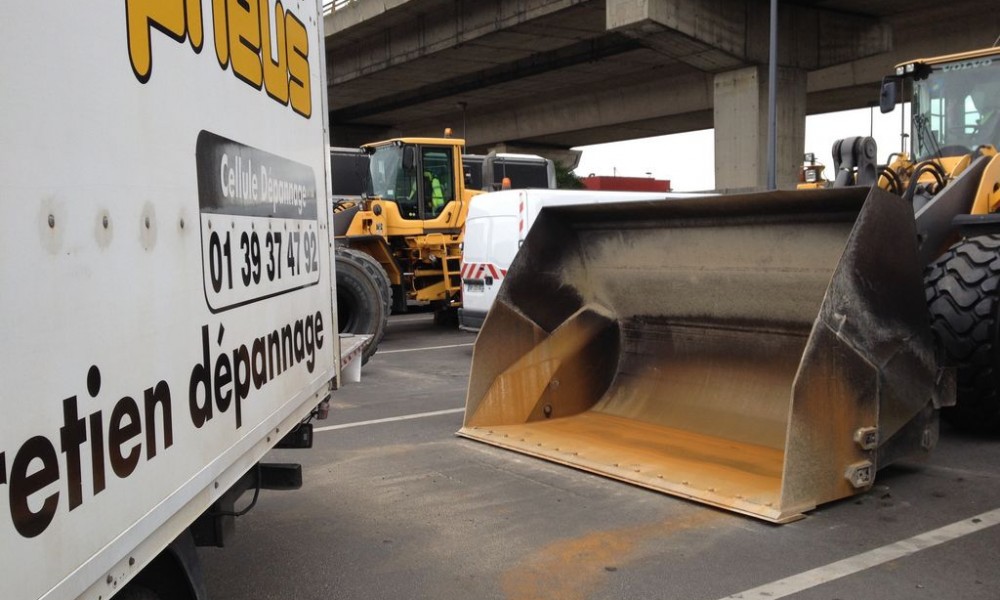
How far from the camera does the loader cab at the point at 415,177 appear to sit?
45.1 ft

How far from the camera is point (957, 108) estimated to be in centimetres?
768

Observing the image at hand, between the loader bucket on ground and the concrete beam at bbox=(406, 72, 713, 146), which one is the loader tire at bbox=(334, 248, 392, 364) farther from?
the concrete beam at bbox=(406, 72, 713, 146)

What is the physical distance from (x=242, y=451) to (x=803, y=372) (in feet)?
9.41

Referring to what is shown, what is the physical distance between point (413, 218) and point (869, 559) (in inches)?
415

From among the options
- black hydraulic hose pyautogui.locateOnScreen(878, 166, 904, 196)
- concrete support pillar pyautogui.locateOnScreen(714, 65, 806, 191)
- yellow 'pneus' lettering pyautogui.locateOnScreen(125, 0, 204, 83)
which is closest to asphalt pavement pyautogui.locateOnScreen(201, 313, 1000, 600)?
black hydraulic hose pyautogui.locateOnScreen(878, 166, 904, 196)

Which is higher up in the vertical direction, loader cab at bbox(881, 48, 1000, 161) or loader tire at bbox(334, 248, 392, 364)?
loader cab at bbox(881, 48, 1000, 161)

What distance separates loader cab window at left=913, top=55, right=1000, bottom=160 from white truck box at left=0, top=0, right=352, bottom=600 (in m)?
6.47

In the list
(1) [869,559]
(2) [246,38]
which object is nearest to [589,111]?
(1) [869,559]

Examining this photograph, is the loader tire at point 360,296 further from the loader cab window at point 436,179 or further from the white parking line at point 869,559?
the white parking line at point 869,559

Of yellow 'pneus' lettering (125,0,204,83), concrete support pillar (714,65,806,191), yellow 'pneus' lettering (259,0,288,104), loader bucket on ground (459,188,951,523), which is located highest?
concrete support pillar (714,65,806,191)

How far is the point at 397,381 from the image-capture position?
30.5ft

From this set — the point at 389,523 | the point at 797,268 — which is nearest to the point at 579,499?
the point at 389,523

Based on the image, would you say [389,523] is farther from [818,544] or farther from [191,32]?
[191,32]

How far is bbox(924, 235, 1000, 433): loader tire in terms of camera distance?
5785 millimetres
